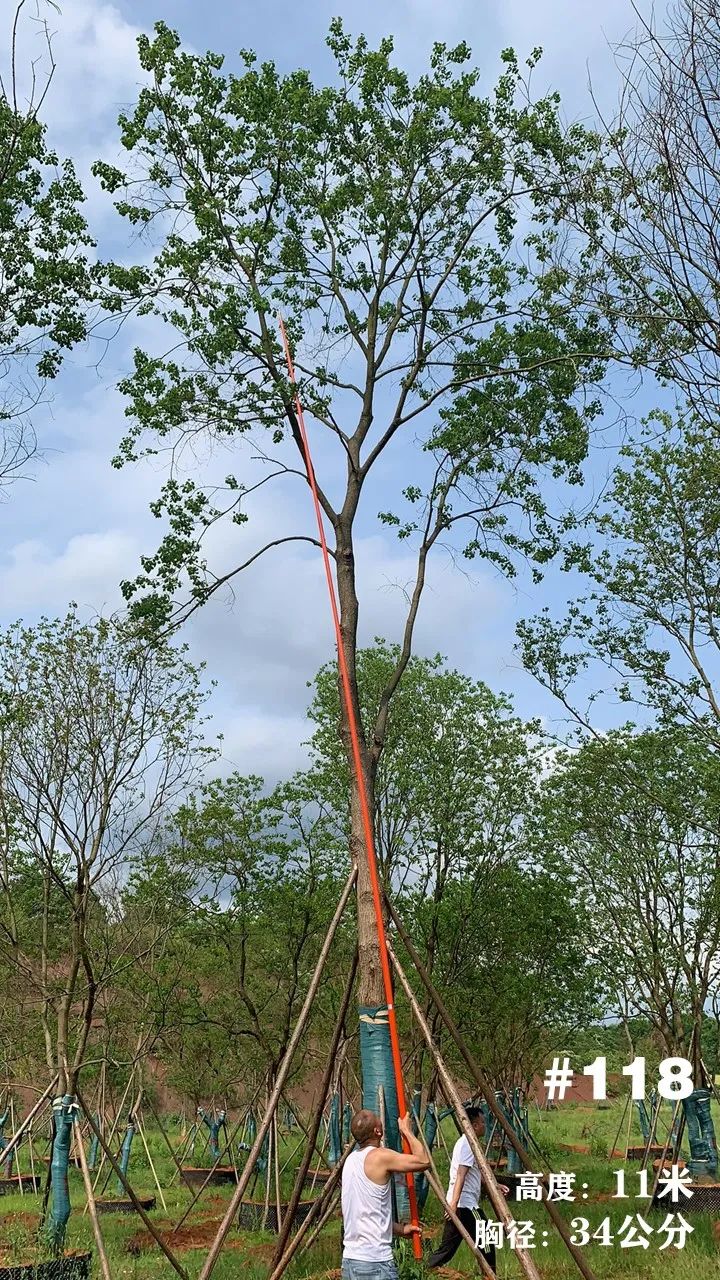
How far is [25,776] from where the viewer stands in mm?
13430

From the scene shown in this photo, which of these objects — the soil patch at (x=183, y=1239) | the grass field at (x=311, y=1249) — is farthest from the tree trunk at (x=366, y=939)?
the soil patch at (x=183, y=1239)

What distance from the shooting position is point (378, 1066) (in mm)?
8844

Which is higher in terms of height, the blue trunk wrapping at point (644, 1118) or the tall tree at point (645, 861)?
the tall tree at point (645, 861)

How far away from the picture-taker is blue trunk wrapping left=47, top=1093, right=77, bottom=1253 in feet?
39.9

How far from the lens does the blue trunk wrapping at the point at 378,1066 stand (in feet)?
28.7

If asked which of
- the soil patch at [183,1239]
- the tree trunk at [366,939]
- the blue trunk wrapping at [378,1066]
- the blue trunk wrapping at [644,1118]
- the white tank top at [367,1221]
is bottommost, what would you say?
the soil patch at [183,1239]

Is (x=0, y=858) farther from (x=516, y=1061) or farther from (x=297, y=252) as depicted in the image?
(x=516, y=1061)

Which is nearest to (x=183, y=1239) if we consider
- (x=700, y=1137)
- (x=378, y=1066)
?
(x=378, y=1066)

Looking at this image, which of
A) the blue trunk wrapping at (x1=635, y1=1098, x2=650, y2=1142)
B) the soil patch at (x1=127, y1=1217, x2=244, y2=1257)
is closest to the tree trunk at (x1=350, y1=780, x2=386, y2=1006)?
the soil patch at (x1=127, y1=1217, x2=244, y2=1257)

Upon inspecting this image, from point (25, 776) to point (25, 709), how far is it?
794 millimetres

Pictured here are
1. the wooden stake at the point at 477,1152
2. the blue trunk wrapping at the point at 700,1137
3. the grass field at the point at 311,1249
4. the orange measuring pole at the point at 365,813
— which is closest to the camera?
the wooden stake at the point at 477,1152

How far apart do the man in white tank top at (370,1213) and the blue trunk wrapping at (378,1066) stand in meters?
2.80

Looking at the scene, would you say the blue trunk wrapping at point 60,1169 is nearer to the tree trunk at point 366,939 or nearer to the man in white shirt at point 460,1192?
the man in white shirt at point 460,1192

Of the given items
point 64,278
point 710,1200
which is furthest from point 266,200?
point 710,1200
